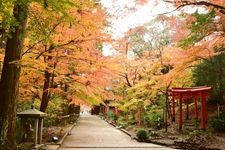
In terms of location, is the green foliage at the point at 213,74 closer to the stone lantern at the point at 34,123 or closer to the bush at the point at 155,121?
the bush at the point at 155,121

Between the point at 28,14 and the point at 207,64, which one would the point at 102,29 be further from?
the point at 207,64

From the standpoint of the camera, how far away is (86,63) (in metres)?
14.7

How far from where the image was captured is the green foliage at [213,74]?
2112 cm

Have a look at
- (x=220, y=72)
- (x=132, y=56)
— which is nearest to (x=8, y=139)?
(x=220, y=72)

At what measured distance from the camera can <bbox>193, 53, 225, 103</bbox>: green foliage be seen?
2112 centimetres

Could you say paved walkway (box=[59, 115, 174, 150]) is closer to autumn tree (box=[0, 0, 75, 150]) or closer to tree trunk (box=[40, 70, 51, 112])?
tree trunk (box=[40, 70, 51, 112])

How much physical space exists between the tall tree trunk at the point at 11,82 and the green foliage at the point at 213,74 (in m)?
14.8

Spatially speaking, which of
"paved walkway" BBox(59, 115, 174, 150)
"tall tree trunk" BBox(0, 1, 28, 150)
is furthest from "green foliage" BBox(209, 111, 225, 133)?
"tall tree trunk" BBox(0, 1, 28, 150)

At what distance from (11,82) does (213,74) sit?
16.5 metres

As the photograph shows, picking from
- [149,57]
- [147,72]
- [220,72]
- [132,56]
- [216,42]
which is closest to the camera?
[216,42]

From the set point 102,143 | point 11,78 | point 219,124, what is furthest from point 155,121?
point 11,78

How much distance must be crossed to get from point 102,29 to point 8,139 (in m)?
6.48

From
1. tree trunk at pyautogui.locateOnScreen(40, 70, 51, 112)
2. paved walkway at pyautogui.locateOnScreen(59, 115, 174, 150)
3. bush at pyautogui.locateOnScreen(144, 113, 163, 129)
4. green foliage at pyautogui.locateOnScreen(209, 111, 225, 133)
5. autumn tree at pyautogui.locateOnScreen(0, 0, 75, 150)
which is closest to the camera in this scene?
autumn tree at pyautogui.locateOnScreen(0, 0, 75, 150)

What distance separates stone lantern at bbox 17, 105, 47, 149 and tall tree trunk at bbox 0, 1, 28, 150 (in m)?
2.59
